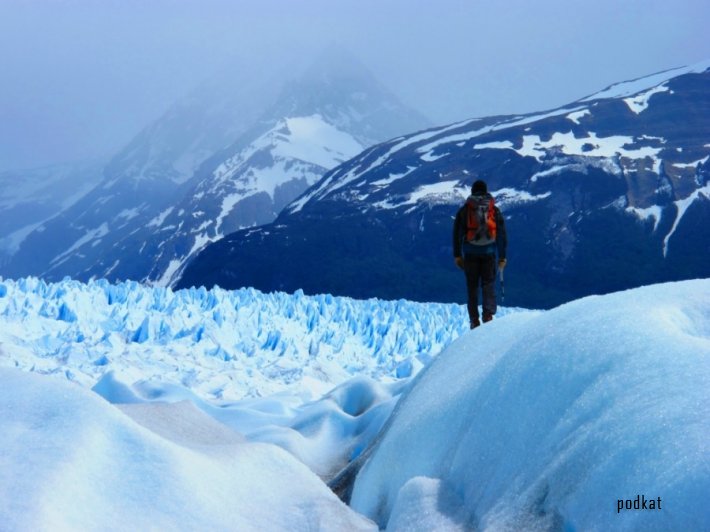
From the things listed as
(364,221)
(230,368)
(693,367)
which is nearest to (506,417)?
(693,367)

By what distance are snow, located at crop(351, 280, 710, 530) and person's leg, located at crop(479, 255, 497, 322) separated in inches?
116

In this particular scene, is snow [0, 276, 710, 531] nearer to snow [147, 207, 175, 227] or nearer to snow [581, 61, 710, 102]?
snow [581, 61, 710, 102]

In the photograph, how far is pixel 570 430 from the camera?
2.32 meters

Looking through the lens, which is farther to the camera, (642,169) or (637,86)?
(637,86)

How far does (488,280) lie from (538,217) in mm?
57698

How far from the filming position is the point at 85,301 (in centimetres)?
1316

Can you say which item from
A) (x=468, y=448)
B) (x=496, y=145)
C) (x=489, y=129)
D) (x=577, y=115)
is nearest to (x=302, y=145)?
(x=489, y=129)

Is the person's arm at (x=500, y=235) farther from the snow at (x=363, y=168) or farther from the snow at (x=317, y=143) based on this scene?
the snow at (x=317, y=143)

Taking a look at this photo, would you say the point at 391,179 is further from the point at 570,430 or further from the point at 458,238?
the point at 570,430

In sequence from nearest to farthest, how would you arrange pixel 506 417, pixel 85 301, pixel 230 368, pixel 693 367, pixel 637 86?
pixel 693 367, pixel 506 417, pixel 230 368, pixel 85 301, pixel 637 86

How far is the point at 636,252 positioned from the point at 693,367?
5816cm

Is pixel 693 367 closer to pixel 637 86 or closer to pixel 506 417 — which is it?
pixel 506 417

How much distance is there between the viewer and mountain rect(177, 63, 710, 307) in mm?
A: 56969

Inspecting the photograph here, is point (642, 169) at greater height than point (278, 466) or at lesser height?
lesser
